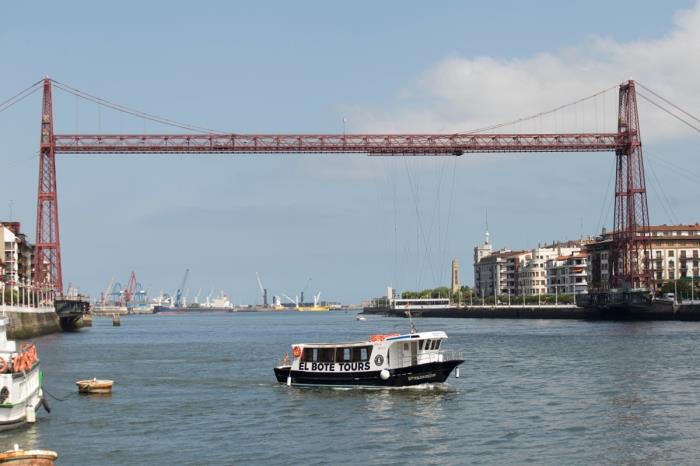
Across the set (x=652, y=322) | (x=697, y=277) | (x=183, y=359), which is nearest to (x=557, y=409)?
(x=183, y=359)

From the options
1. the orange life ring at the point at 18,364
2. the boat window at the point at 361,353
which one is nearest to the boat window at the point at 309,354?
the boat window at the point at 361,353

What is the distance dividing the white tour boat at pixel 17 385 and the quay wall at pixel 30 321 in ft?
133

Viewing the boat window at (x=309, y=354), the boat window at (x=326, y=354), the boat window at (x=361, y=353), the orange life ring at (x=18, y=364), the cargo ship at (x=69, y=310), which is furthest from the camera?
the cargo ship at (x=69, y=310)

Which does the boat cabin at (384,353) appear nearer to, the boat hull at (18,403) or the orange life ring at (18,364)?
the boat hull at (18,403)

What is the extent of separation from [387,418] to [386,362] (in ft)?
27.7

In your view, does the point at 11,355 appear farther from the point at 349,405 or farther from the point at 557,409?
the point at 557,409

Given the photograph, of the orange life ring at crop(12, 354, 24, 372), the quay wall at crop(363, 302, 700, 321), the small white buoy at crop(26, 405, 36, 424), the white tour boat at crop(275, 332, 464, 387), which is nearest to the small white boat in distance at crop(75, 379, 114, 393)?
the white tour boat at crop(275, 332, 464, 387)

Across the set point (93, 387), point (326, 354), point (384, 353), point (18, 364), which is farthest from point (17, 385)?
point (384, 353)

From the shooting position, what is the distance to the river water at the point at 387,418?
32375mm

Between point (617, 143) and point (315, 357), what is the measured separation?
8916cm

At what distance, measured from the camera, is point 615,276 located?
140 meters

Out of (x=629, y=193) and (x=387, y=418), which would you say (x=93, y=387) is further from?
(x=629, y=193)

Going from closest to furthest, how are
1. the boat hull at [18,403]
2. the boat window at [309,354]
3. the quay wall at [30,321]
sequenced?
the boat hull at [18,403] → the boat window at [309,354] → the quay wall at [30,321]

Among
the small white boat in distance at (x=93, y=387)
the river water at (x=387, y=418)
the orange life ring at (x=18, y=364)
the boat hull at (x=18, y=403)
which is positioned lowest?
the river water at (x=387, y=418)
